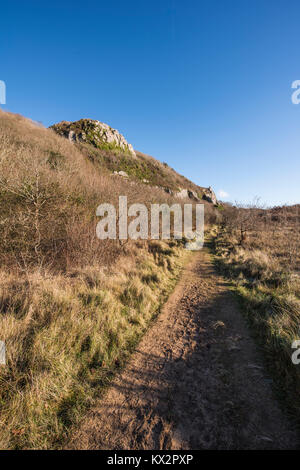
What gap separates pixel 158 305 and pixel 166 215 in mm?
14237

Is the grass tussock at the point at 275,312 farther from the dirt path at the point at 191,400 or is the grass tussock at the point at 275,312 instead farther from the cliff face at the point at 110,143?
the cliff face at the point at 110,143

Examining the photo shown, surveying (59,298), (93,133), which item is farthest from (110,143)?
(59,298)

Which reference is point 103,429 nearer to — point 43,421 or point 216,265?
point 43,421

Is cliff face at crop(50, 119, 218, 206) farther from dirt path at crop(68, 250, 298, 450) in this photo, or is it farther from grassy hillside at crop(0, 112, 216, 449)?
dirt path at crop(68, 250, 298, 450)

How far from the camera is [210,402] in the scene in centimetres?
260

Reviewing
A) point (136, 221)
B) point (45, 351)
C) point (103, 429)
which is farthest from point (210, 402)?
point (136, 221)

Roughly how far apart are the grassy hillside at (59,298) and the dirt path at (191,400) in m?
0.38

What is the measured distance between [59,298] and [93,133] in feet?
145

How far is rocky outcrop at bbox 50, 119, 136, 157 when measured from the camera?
121 feet

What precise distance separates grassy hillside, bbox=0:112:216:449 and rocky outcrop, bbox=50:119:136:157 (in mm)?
32251

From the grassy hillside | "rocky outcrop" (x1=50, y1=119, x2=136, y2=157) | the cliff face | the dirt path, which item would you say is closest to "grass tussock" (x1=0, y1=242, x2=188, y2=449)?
the grassy hillside

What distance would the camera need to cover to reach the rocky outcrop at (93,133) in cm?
3678

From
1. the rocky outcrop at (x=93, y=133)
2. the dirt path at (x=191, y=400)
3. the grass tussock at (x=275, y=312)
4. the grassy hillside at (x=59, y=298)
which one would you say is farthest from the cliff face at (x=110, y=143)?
the dirt path at (x=191, y=400)

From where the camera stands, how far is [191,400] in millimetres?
2658
